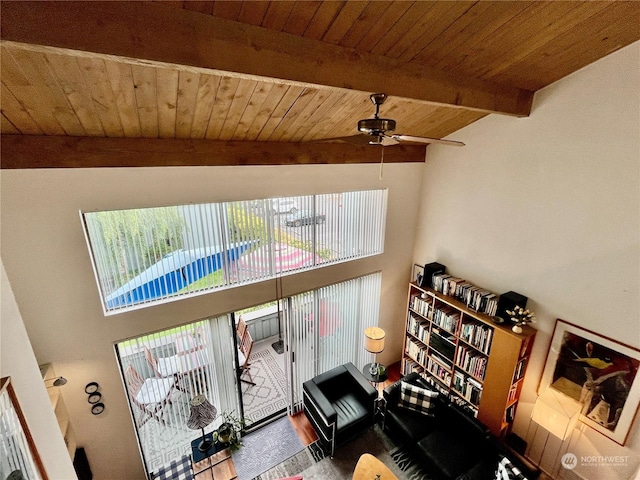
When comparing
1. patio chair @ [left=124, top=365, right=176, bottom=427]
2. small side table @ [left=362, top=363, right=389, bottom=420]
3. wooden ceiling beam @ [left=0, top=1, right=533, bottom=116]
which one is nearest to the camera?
wooden ceiling beam @ [left=0, top=1, right=533, bottom=116]

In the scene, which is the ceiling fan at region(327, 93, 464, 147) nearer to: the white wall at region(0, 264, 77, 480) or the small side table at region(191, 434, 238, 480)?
the white wall at region(0, 264, 77, 480)

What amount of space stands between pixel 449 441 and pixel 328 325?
1964 mm

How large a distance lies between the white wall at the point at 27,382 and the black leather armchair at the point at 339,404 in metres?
2.54

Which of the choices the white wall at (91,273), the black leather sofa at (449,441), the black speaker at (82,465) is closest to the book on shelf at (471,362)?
the black leather sofa at (449,441)

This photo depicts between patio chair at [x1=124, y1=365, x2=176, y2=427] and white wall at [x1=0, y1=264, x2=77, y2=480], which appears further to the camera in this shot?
patio chair at [x1=124, y1=365, x2=176, y2=427]

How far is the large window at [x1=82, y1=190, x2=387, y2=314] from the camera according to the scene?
2.77 meters

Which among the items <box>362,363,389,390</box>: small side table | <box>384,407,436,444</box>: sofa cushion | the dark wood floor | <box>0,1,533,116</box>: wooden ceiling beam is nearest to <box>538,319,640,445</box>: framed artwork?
<box>384,407,436,444</box>: sofa cushion

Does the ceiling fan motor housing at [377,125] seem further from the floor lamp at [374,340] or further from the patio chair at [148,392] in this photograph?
the patio chair at [148,392]

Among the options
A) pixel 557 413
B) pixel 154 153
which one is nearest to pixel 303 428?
pixel 557 413

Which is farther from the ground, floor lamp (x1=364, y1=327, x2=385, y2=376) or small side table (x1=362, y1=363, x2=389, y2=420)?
floor lamp (x1=364, y1=327, x2=385, y2=376)

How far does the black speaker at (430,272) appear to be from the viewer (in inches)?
173

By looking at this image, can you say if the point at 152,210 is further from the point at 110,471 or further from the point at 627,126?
the point at 627,126

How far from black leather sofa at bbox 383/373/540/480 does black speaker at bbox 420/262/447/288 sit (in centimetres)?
140

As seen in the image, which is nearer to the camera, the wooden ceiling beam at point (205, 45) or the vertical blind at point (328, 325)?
the wooden ceiling beam at point (205, 45)
